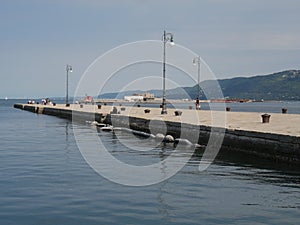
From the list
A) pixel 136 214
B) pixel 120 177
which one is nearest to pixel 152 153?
pixel 120 177

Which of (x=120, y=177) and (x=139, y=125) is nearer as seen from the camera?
(x=120, y=177)

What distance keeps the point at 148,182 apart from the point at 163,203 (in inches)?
130

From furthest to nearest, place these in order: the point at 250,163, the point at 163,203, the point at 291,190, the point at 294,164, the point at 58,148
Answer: the point at 58,148
the point at 250,163
the point at 294,164
the point at 291,190
the point at 163,203

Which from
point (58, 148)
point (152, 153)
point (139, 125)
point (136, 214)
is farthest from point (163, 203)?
point (139, 125)

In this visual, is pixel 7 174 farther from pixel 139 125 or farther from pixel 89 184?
pixel 139 125

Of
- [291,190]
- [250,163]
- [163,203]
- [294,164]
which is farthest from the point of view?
[250,163]

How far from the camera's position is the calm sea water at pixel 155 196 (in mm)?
11992

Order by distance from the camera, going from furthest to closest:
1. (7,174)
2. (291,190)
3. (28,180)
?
(7,174) → (28,180) → (291,190)

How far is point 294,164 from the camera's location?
1923cm

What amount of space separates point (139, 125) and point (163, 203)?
2670 centimetres

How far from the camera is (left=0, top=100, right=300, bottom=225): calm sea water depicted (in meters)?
12.0

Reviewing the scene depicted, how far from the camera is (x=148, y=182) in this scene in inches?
659

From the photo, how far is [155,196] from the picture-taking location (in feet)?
47.4

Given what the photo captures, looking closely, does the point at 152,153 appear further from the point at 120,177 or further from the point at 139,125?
the point at 139,125
